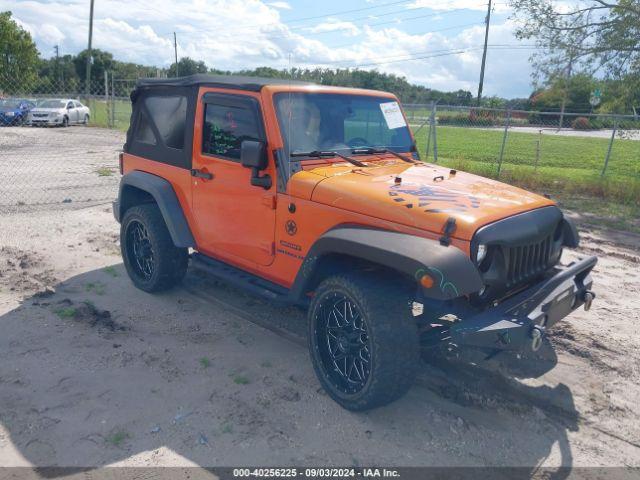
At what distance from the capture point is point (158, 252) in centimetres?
517

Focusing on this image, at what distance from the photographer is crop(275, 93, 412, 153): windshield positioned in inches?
163

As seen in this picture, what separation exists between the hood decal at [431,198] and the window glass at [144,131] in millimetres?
2732

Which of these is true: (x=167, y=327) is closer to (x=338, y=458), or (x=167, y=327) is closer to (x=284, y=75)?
(x=338, y=458)

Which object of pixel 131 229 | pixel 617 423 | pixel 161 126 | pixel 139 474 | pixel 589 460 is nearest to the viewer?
pixel 139 474

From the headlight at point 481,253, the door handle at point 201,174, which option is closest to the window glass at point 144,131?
the door handle at point 201,174

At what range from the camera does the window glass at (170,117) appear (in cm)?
494

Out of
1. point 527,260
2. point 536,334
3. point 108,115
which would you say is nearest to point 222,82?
point 527,260

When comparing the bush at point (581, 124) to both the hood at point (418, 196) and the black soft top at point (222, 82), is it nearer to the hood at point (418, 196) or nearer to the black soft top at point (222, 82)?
the hood at point (418, 196)

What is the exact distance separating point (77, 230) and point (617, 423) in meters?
6.79

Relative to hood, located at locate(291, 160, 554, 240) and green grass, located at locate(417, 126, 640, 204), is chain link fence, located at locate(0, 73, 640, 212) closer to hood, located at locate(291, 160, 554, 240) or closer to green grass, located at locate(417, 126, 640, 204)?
green grass, located at locate(417, 126, 640, 204)

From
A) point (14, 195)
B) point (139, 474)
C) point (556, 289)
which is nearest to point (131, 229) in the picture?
point (139, 474)

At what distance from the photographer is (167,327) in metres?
4.79

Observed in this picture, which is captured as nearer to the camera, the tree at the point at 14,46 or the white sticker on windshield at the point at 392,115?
the white sticker on windshield at the point at 392,115

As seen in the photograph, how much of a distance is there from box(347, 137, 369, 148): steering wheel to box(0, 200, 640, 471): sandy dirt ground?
164 centimetres
